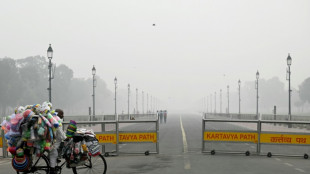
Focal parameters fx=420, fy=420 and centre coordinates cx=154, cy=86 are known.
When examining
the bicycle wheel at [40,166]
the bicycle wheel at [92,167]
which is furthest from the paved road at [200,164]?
the bicycle wheel at [40,166]

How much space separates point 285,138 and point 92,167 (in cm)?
793

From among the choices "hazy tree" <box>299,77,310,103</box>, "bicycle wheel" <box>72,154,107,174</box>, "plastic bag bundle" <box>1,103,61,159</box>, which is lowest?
"bicycle wheel" <box>72,154,107,174</box>

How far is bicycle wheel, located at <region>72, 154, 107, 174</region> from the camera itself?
9.22 m

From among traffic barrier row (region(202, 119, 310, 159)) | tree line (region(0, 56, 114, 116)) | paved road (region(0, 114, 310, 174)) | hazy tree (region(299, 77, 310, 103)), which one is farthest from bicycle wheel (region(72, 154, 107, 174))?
hazy tree (region(299, 77, 310, 103))

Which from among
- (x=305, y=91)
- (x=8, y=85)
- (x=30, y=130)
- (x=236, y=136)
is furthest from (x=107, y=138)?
(x=305, y=91)

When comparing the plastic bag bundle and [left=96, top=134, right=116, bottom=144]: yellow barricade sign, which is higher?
the plastic bag bundle

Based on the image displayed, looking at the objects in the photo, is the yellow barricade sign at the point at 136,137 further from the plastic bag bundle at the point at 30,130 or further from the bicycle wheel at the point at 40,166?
the plastic bag bundle at the point at 30,130

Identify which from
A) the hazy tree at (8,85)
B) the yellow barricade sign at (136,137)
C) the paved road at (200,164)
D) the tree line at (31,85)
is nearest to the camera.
→ the paved road at (200,164)

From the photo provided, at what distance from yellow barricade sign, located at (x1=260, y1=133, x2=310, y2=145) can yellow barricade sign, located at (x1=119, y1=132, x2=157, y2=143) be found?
383cm

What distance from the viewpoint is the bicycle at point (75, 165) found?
8.70m

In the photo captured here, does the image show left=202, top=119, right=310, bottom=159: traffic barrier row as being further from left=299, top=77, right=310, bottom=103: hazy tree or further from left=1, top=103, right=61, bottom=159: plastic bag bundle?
left=299, top=77, right=310, bottom=103: hazy tree

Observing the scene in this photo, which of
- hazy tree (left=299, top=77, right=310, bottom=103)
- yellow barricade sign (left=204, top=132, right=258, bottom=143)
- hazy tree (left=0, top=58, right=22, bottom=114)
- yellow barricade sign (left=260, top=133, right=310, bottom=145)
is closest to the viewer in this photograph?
yellow barricade sign (left=260, top=133, right=310, bottom=145)

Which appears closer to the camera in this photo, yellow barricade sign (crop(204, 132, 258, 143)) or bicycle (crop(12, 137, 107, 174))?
bicycle (crop(12, 137, 107, 174))

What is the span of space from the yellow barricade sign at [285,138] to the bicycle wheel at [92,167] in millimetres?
7329
